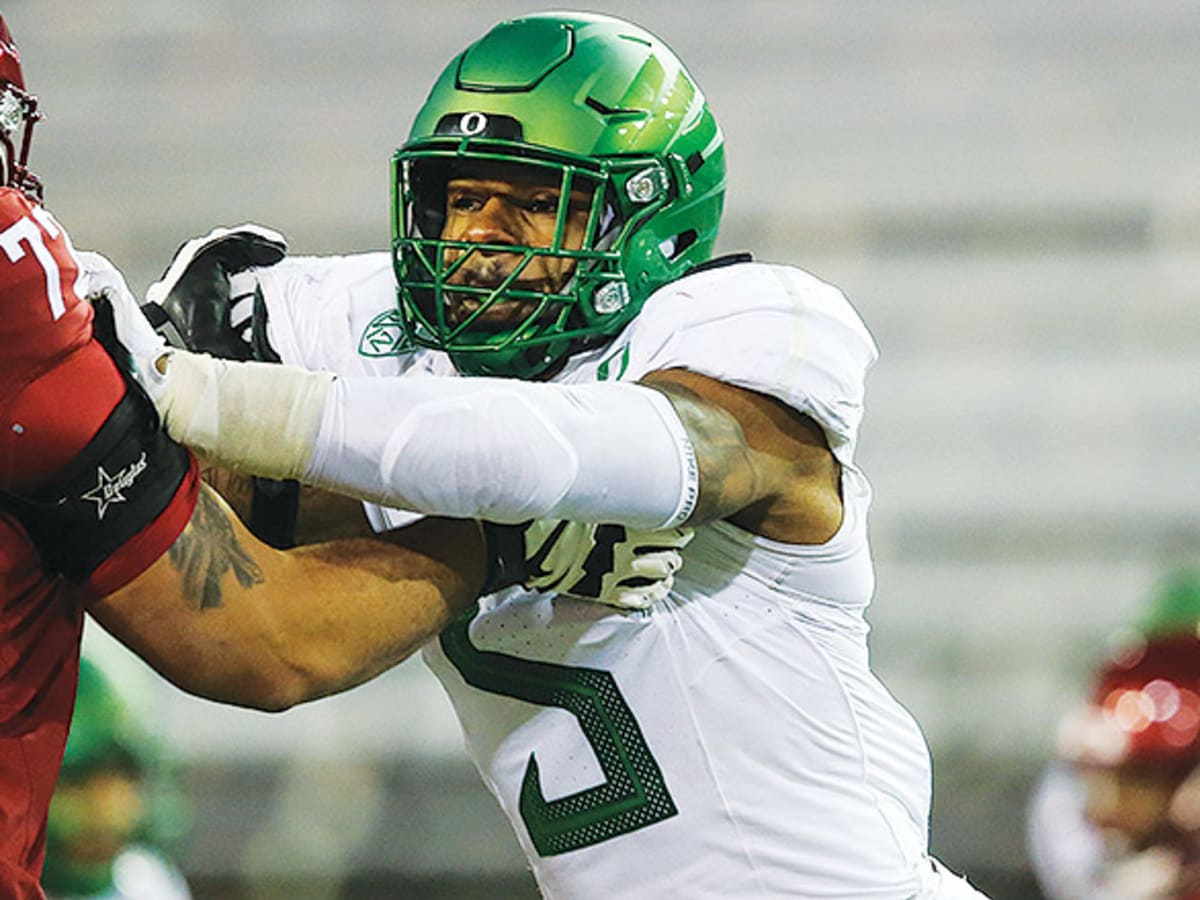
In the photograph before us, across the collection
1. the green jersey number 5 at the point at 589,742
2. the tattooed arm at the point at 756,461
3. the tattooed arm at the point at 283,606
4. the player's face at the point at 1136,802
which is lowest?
the player's face at the point at 1136,802

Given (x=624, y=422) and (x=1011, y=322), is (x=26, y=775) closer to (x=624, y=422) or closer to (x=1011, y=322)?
(x=624, y=422)

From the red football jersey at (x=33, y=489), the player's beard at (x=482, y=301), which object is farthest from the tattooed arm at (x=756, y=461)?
the red football jersey at (x=33, y=489)

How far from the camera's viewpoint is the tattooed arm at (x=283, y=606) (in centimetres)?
132

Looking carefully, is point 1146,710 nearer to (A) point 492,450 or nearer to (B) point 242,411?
(A) point 492,450

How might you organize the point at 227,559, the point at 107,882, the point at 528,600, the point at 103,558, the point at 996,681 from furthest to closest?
the point at 996,681
the point at 107,882
the point at 528,600
the point at 227,559
the point at 103,558

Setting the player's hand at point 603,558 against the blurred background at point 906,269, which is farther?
the blurred background at point 906,269

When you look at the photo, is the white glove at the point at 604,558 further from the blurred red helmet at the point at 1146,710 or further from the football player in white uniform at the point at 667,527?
the blurred red helmet at the point at 1146,710

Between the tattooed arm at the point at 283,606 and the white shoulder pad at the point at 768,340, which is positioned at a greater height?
the white shoulder pad at the point at 768,340

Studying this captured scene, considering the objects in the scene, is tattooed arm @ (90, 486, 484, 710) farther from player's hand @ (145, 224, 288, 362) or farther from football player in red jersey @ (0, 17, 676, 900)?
player's hand @ (145, 224, 288, 362)

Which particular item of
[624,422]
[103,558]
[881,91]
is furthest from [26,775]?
[881,91]

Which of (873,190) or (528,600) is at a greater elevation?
(528,600)

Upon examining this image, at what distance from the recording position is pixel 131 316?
4.31 ft

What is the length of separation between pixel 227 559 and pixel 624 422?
1.02 ft

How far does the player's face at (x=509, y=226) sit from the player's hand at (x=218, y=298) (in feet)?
0.70
